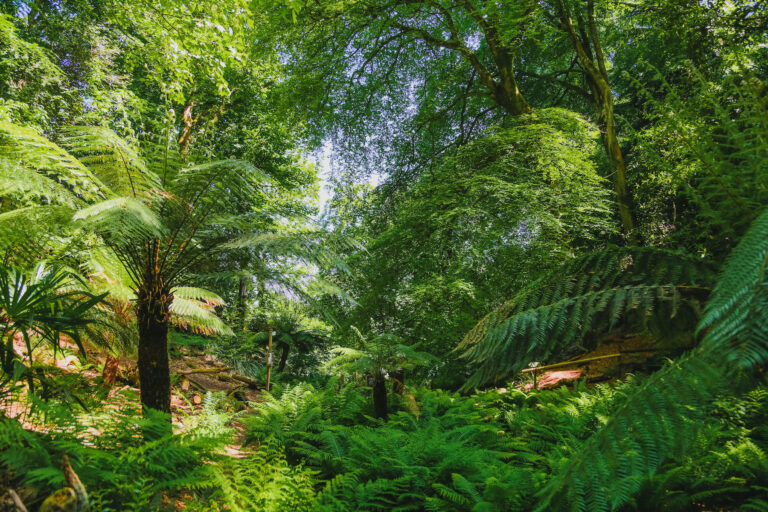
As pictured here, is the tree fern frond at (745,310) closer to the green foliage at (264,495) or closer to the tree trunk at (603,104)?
the green foliage at (264,495)

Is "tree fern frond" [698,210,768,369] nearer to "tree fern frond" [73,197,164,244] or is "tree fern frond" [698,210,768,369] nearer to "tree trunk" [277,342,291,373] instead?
"tree fern frond" [73,197,164,244]

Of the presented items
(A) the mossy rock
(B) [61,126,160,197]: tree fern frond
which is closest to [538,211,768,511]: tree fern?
(A) the mossy rock

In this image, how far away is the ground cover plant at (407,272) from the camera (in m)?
1.22

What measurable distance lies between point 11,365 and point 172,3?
16.2 feet

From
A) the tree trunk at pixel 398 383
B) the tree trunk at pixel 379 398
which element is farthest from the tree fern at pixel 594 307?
the tree trunk at pixel 398 383

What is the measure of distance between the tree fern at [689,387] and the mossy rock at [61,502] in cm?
188

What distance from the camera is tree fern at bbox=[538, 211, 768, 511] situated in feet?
2.13

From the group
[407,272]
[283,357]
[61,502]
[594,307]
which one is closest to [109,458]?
[61,502]

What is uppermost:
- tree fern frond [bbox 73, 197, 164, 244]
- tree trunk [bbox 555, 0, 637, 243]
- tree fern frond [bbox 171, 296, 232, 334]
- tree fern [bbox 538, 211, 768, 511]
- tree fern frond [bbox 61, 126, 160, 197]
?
tree trunk [bbox 555, 0, 637, 243]

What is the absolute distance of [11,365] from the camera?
211 cm

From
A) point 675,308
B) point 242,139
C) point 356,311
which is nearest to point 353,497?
point 675,308

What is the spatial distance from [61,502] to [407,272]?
455 cm

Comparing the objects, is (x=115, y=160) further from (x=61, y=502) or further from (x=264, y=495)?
(x=264, y=495)

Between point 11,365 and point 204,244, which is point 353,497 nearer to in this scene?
point 11,365
